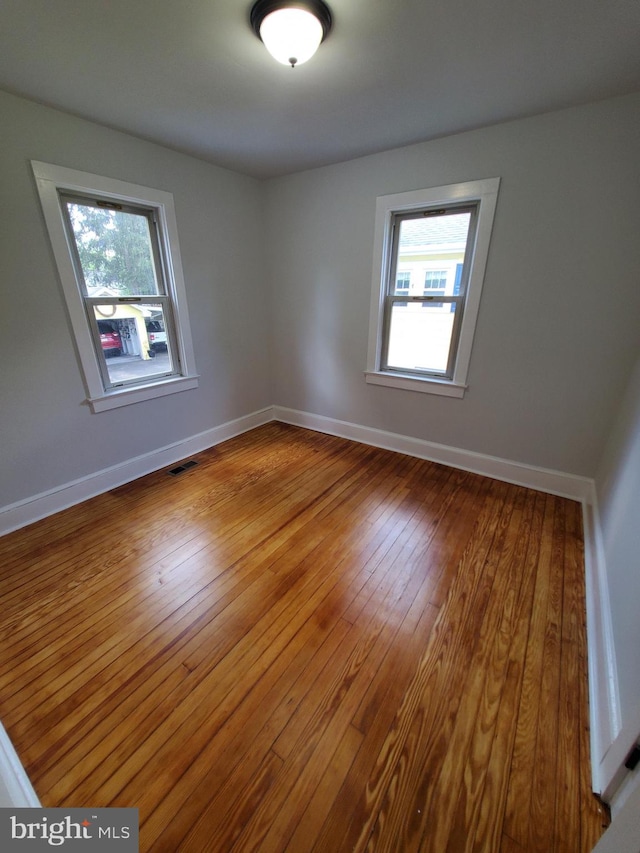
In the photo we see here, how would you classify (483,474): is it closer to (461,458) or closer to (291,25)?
(461,458)

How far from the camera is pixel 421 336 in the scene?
3014mm

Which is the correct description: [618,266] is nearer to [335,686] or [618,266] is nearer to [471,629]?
[471,629]

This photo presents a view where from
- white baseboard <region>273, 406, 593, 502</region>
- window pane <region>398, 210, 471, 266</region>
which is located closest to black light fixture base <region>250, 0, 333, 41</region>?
window pane <region>398, 210, 471, 266</region>

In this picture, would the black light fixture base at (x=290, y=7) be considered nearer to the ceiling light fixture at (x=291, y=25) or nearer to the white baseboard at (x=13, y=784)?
the ceiling light fixture at (x=291, y=25)

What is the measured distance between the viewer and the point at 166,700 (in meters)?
1.30

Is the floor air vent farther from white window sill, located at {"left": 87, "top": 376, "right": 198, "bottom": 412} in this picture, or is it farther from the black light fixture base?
the black light fixture base

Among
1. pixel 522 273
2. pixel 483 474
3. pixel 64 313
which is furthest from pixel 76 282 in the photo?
pixel 483 474

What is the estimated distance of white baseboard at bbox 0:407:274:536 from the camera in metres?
2.25

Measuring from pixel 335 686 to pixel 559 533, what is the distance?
181 centimetres

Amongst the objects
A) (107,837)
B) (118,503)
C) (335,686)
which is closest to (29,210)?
(118,503)

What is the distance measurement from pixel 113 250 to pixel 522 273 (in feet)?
10.1

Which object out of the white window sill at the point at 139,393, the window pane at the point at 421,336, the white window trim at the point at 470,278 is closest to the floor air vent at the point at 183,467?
the white window sill at the point at 139,393

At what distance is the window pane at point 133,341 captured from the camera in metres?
2.55

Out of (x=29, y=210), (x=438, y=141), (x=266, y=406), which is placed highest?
(x=438, y=141)
